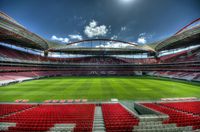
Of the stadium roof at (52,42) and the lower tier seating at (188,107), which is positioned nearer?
the lower tier seating at (188,107)

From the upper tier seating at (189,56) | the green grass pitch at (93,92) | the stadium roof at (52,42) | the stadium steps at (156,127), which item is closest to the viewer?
the stadium steps at (156,127)

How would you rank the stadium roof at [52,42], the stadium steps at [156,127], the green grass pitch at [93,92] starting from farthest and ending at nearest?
the stadium roof at [52,42], the green grass pitch at [93,92], the stadium steps at [156,127]

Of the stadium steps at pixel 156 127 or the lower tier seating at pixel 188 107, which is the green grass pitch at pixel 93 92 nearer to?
the lower tier seating at pixel 188 107

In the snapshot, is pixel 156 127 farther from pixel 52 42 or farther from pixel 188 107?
pixel 52 42

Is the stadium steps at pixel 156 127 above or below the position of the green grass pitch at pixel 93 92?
above

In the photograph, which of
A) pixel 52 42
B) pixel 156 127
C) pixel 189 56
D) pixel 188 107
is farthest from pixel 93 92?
pixel 189 56

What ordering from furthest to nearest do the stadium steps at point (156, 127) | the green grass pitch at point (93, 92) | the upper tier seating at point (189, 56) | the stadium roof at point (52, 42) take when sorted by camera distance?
the upper tier seating at point (189, 56) → the stadium roof at point (52, 42) → the green grass pitch at point (93, 92) → the stadium steps at point (156, 127)

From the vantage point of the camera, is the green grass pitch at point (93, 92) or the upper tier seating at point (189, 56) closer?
the green grass pitch at point (93, 92)

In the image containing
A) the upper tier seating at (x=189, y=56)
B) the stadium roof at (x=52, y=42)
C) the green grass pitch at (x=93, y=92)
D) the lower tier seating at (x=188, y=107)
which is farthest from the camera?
the upper tier seating at (x=189, y=56)

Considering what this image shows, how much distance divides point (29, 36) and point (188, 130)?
53.7m

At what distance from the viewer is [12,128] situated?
7.34 metres

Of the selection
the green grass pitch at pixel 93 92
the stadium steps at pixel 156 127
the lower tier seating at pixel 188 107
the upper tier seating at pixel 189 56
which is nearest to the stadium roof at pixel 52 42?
the upper tier seating at pixel 189 56

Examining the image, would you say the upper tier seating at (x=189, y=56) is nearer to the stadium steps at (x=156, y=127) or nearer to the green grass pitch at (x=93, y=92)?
the green grass pitch at (x=93, y=92)

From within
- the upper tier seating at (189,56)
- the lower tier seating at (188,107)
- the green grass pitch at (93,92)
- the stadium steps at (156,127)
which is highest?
the upper tier seating at (189,56)
